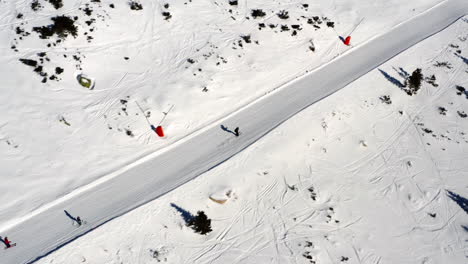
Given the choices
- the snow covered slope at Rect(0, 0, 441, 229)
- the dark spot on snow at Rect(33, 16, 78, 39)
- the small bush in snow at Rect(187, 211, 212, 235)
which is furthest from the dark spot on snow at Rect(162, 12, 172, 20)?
the small bush in snow at Rect(187, 211, 212, 235)

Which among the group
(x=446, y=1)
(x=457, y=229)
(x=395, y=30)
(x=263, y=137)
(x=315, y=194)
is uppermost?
(x=446, y=1)

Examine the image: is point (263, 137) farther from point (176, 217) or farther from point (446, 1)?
point (446, 1)

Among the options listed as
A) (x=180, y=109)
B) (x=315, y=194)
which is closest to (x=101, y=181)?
(x=180, y=109)

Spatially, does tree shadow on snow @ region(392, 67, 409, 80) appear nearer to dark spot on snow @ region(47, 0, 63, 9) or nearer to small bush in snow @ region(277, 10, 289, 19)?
small bush in snow @ region(277, 10, 289, 19)

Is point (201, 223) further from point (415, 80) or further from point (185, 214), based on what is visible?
point (415, 80)

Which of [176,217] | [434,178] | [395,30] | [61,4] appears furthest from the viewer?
[395,30]

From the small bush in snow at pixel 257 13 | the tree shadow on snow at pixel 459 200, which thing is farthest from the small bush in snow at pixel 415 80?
the small bush in snow at pixel 257 13

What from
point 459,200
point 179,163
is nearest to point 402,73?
point 459,200
